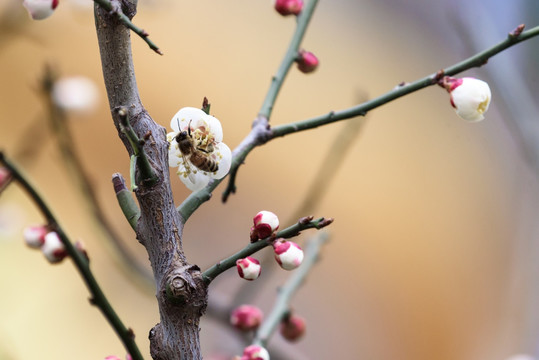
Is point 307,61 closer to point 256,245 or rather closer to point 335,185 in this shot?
point 256,245

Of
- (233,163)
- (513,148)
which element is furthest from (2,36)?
(513,148)

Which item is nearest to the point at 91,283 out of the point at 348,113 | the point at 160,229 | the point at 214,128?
the point at 160,229

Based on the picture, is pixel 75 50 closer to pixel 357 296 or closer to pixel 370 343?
pixel 357 296

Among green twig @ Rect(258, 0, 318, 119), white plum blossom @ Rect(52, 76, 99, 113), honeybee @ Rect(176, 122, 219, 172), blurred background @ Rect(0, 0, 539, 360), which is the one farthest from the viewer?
blurred background @ Rect(0, 0, 539, 360)

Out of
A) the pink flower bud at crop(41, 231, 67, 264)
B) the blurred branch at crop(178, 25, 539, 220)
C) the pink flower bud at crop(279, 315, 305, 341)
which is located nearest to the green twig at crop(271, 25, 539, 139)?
the blurred branch at crop(178, 25, 539, 220)

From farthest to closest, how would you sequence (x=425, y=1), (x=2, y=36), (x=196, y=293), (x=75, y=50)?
1. (x=425, y=1)
2. (x=75, y=50)
3. (x=2, y=36)
4. (x=196, y=293)

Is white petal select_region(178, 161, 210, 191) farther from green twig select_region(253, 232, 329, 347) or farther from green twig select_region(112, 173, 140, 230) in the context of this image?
green twig select_region(253, 232, 329, 347)

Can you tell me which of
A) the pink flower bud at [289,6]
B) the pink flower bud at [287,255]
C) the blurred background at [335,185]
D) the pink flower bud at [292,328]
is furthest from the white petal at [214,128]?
the blurred background at [335,185]
